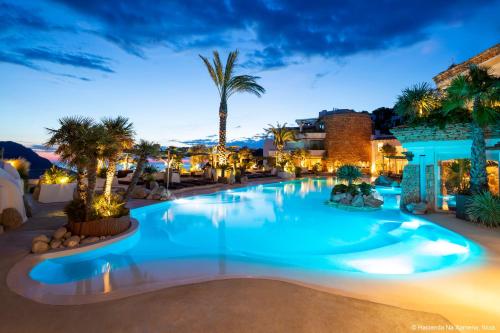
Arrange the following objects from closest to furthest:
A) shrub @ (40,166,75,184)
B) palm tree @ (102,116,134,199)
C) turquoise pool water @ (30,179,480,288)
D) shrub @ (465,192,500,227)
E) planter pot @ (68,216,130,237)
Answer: turquoise pool water @ (30,179,480,288) → planter pot @ (68,216,130,237) → shrub @ (465,192,500,227) → palm tree @ (102,116,134,199) → shrub @ (40,166,75,184)

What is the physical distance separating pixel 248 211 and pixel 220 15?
15487 mm

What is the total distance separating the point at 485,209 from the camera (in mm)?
6617

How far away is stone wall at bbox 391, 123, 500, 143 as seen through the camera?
26.0 ft

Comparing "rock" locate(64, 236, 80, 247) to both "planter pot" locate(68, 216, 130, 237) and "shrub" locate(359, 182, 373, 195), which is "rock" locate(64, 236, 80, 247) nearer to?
"planter pot" locate(68, 216, 130, 237)

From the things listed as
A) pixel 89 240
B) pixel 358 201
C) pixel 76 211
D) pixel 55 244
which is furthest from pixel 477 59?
pixel 55 244

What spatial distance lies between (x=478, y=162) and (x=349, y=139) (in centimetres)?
3487

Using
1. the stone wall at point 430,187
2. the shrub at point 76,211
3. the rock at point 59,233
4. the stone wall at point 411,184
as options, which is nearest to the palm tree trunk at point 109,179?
the shrub at point 76,211

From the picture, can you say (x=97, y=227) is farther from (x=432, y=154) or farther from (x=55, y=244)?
(x=432, y=154)

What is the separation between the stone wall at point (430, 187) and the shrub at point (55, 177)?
14.8 meters

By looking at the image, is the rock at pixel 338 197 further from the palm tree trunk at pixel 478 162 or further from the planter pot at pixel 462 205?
the palm tree trunk at pixel 478 162

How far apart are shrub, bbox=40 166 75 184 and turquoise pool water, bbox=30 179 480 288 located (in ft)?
13.5

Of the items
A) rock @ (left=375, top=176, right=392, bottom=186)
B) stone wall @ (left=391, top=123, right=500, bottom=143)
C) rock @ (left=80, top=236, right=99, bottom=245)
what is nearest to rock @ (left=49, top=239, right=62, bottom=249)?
rock @ (left=80, top=236, right=99, bottom=245)

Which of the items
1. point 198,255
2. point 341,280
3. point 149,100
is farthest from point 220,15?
point 341,280

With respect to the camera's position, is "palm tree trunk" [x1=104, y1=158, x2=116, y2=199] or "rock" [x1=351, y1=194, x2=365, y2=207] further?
"rock" [x1=351, y1=194, x2=365, y2=207]
